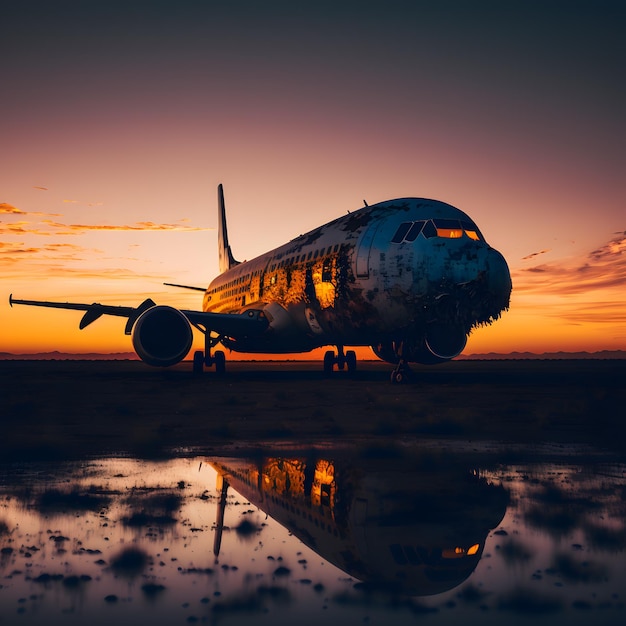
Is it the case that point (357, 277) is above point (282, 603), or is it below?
above

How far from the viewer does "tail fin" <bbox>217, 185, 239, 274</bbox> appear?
42.8 meters

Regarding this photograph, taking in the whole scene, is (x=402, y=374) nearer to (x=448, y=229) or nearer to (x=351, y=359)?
(x=448, y=229)

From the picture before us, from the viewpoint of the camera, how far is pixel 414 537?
460 cm

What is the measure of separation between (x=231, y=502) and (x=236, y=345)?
23.4 m

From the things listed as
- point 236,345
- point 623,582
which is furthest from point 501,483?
point 236,345

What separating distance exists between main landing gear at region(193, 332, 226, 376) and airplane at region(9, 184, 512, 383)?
293 mm

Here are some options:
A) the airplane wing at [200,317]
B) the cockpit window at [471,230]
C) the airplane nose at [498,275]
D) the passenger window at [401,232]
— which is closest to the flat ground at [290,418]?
the airplane nose at [498,275]

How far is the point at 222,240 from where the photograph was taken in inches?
1781

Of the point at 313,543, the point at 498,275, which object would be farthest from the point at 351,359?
the point at 313,543

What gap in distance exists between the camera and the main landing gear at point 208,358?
27.9 metres

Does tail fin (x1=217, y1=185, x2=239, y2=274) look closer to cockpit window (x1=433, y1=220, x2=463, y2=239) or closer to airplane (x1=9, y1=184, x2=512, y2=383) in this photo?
airplane (x1=9, y1=184, x2=512, y2=383)

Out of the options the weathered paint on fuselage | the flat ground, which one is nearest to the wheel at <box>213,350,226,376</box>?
the weathered paint on fuselage

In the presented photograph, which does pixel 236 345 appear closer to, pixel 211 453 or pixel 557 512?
pixel 211 453

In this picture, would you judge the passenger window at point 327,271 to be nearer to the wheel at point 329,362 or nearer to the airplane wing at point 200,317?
the airplane wing at point 200,317
